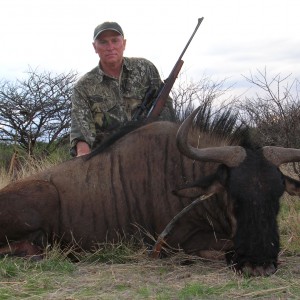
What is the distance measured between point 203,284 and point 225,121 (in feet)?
5.90

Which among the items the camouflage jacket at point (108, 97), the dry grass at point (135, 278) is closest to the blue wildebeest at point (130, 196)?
the dry grass at point (135, 278)

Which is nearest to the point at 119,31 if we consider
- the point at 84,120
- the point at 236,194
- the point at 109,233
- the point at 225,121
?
the point at 84,120

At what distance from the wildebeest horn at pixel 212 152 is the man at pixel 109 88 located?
2.04 metres

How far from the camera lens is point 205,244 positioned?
4.79 m

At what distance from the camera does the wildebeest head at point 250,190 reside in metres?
3.97

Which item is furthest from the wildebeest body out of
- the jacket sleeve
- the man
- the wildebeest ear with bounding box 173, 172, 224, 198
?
the man

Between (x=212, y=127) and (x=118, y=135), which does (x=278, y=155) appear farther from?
(x=118, y=135)

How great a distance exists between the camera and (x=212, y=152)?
14.5ft

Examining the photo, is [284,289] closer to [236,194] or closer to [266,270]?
[266,270]

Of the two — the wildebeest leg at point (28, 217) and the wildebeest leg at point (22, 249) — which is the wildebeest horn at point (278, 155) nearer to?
the wildebeest leg at point (28, 217)

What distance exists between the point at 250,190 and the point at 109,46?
3.01 m

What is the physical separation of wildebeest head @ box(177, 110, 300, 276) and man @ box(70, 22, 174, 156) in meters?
2.07

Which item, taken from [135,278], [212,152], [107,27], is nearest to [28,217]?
[135,278]

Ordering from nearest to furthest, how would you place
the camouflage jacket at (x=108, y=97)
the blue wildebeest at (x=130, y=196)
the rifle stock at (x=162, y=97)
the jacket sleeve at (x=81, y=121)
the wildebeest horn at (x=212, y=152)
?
the wildebeest horn at (x=212, y=152) → the blue wildebeest at (x=130, y=196) → the rifle stock at (x=162, y=97) → the jacket sleeve at (x=81, y=121) → the camouflage jacket at (x=108, y=97)
